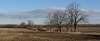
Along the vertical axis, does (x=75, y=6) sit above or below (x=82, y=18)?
above

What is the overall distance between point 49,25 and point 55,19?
4.66 m

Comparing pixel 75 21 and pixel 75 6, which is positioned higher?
pixel 75 6

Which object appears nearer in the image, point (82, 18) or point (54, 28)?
point (82, 18)

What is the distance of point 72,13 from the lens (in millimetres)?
56438

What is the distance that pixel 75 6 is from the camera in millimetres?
56750

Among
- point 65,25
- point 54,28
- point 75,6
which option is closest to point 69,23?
point 65,25

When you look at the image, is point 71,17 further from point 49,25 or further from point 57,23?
point 49,25

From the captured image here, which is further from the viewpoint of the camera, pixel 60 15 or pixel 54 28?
pixel 54 28

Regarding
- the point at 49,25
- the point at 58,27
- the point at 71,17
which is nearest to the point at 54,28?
the point at 49,25

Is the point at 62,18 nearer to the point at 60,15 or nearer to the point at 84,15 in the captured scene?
the point at 60,15

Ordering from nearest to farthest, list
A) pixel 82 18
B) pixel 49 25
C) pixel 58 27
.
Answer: pixel 82 18
pixel 58 27
pixel 49 25

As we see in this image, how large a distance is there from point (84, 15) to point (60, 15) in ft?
29.2

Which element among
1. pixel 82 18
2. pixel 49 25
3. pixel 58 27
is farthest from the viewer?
pixel 49 25

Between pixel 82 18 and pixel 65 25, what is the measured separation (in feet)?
21.3
